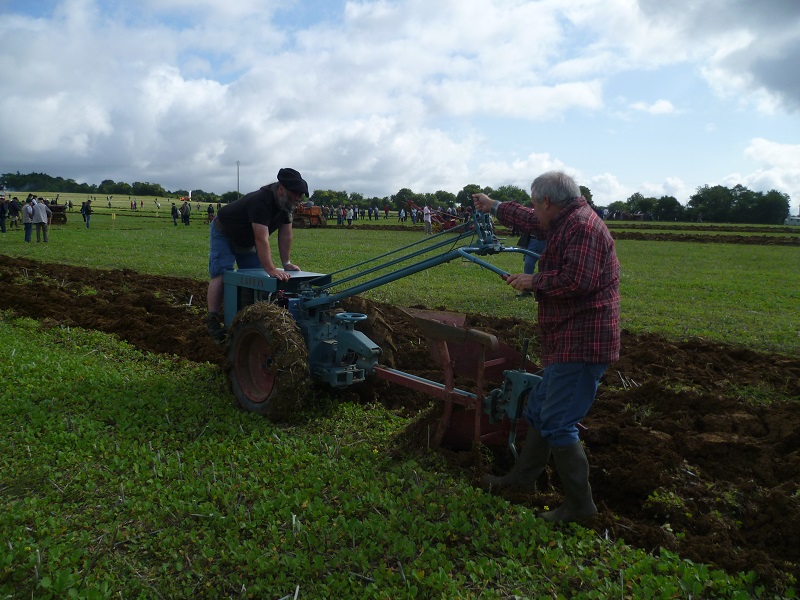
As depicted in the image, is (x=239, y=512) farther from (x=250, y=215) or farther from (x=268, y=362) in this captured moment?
(x=250, y=215)

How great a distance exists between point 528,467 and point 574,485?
40 centimetres

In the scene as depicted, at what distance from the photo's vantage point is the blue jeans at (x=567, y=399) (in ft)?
11.1

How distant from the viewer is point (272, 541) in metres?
3.34

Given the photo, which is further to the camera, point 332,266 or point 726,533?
point 332,266

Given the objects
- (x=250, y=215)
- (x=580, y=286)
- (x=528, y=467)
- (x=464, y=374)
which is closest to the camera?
(x=580, y=286)

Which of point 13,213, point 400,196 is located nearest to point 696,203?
point 400,196

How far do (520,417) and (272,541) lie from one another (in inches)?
63.1

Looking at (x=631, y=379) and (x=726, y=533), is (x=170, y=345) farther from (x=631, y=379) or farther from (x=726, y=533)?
(x=726, y=533)

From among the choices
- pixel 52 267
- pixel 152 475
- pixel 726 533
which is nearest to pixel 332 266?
pixel 52 267

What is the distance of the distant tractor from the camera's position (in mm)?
39875

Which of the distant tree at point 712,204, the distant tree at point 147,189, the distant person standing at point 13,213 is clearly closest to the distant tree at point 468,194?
the distant person standing at point 13,213

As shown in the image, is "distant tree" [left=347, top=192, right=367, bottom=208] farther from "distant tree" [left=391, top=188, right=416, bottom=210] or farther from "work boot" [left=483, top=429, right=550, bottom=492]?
"work boot" [left=483, top=429, right=550, bottom=492]

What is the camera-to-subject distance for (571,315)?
338 cm

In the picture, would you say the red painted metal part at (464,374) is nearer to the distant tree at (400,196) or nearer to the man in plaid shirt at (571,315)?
the man in plaid shirt at (571,315)
